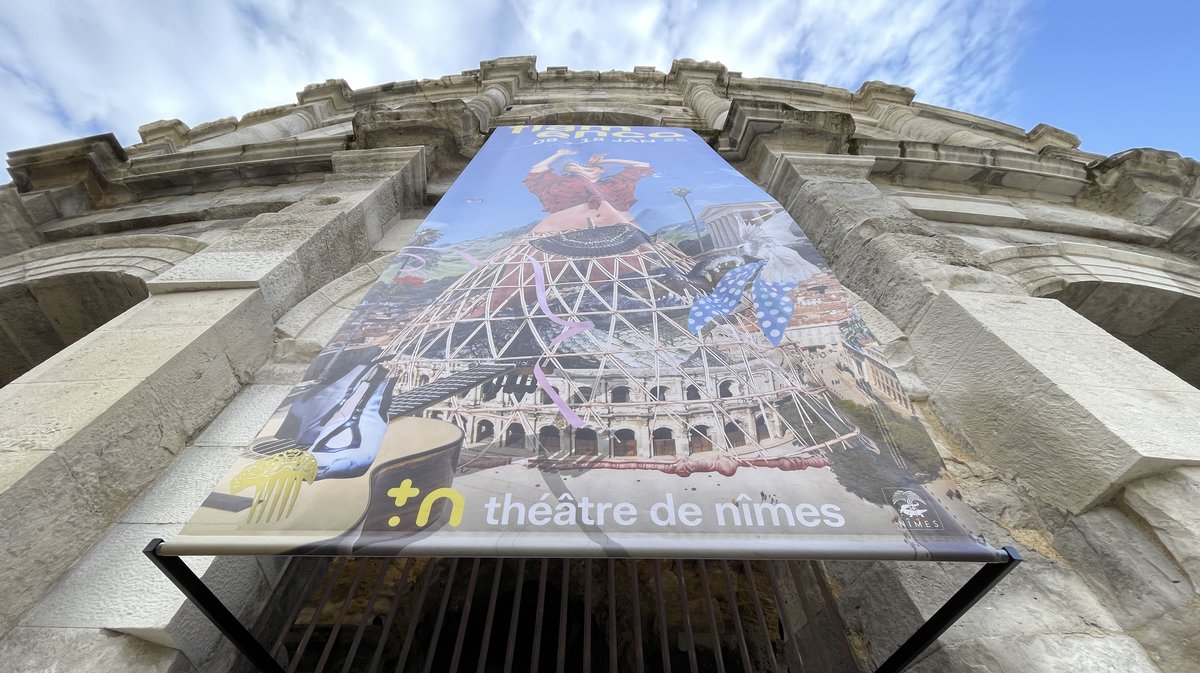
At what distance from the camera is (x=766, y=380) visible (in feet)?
5.72

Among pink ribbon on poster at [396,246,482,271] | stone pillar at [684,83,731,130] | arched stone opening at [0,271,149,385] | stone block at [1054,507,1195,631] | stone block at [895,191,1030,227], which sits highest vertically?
stone pillar at [684,83,731,130]

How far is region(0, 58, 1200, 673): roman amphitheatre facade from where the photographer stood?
140 centimetres

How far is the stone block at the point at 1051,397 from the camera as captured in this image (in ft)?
4.93

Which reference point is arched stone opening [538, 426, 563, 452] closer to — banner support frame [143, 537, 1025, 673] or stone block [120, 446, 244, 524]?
banner support frame [143, 537, 1025, 673]

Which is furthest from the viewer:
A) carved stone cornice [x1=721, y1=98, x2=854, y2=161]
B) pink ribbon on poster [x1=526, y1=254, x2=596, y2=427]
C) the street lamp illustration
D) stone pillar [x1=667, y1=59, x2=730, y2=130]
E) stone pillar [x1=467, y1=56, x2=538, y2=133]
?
stone pillar [x1=467, y1=56, x2=538, y2=133]

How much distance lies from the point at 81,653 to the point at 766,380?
2342mm

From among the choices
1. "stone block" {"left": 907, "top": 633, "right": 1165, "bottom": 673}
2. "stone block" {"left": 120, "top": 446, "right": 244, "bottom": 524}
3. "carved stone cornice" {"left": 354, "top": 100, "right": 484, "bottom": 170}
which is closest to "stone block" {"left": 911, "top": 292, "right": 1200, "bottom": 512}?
"stone block" {"left": 907, "top": 633, "right": 1165, "bottom": 673}

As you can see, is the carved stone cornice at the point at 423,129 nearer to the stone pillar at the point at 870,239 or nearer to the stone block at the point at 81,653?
the stone pillar at the point at 870,239

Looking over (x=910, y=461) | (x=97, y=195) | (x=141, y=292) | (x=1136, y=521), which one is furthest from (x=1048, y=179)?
(x=97, y=195)

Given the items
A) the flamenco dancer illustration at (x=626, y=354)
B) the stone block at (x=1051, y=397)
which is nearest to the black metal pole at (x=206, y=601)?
the flamenco dancer illustration at (x=626, y=354)

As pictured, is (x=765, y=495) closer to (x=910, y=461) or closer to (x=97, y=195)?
(x=910, y=461)

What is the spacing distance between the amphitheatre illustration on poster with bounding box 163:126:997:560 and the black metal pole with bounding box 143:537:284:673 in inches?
1.7

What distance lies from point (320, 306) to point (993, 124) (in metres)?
11.6

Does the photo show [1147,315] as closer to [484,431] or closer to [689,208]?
[689,208]
